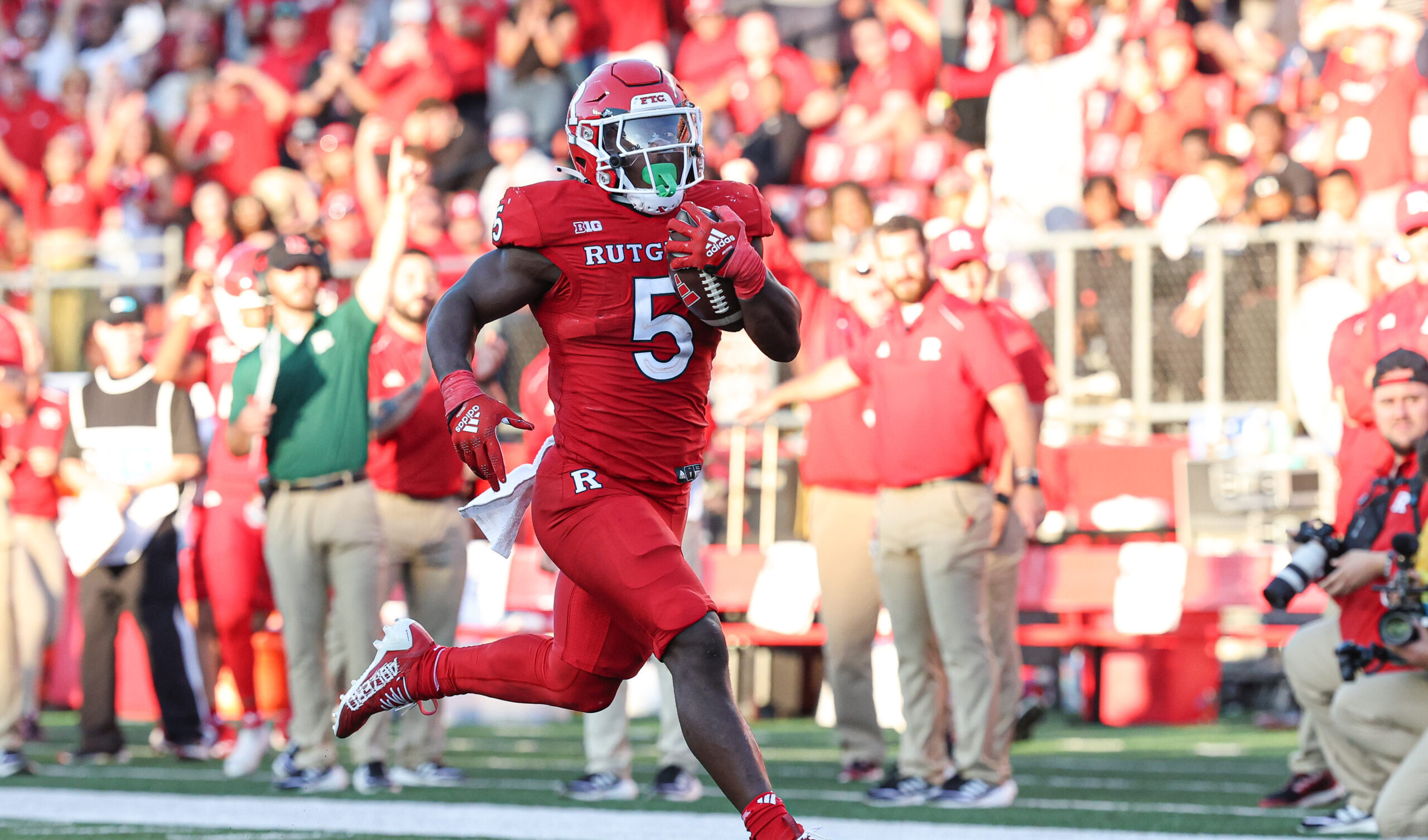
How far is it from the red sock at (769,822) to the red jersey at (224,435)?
15.8ft

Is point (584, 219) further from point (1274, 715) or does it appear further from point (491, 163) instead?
point (491, 163)

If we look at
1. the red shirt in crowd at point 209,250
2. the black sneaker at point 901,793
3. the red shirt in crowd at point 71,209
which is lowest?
the black sneaker at point 901,793

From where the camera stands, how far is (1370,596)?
6.06m

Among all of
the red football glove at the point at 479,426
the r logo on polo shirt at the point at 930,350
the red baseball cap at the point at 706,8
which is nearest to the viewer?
the red football glove at the point at 479,426

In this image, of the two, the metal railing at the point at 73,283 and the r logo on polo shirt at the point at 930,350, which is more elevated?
the metal railing at the point at 73,283

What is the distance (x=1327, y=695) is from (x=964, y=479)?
1512 millimetres

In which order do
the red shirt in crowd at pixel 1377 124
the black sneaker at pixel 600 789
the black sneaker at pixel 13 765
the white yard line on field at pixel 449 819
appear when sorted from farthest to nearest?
the red shirt in crowd at pixel 1377 124
the black sneaker at pixel 13 765
the black sneaker at pixel 600 789
the white yard line on field at pixel 449 819

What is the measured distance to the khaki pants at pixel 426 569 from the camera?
7801mm

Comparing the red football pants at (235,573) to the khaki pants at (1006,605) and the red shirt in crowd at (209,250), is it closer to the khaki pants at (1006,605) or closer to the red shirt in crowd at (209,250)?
the red shirt in crowd at (209,250)

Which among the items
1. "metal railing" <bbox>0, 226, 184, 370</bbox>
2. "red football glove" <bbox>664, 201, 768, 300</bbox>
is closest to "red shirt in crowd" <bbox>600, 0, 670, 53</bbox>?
"metal railing" <bbox>0, 226, 184, 370</bbox>

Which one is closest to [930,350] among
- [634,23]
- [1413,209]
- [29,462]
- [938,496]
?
[938,496]

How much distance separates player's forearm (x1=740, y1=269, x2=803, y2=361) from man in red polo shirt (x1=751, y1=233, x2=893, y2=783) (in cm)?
295

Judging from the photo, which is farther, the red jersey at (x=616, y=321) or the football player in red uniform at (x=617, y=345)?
the red jersey at (x=616, y=321)

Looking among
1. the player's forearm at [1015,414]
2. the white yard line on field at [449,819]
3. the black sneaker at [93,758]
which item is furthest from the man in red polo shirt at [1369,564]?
the black sneaker at [93,758]
